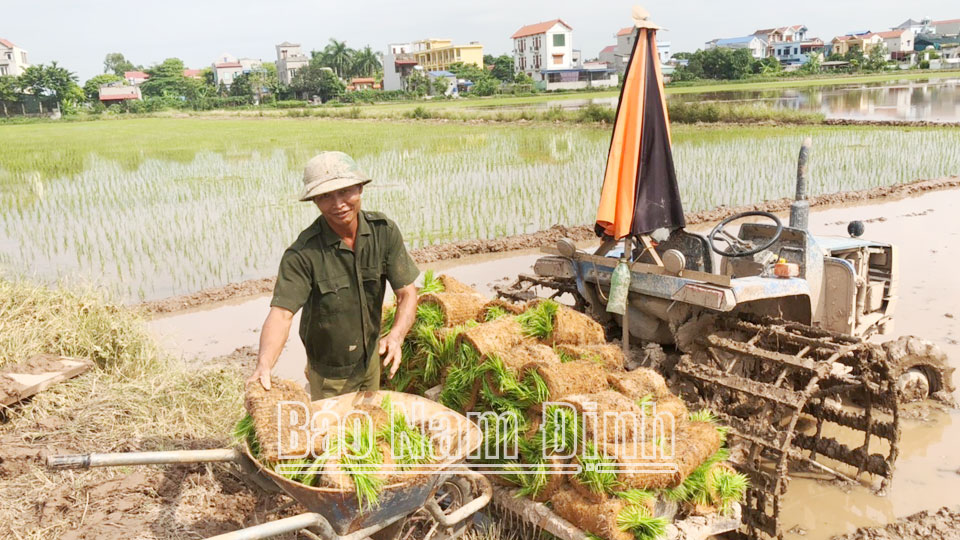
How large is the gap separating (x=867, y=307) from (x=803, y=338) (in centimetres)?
164

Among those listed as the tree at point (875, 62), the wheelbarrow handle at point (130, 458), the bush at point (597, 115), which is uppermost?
the tree at point (875, 62)

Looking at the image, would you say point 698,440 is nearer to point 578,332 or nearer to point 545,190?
point 578,332

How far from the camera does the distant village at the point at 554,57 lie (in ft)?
221

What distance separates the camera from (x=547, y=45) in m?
80.0

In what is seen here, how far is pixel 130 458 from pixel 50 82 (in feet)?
209

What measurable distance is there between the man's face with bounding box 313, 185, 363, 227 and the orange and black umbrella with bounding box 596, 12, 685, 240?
168cm

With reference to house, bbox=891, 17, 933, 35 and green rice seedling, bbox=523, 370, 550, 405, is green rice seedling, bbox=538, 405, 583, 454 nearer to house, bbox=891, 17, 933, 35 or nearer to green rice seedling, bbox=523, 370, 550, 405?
green rice seedling, bbox=523, 370, 550, 405

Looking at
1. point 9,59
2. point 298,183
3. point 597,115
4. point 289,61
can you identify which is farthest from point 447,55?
point 298,183

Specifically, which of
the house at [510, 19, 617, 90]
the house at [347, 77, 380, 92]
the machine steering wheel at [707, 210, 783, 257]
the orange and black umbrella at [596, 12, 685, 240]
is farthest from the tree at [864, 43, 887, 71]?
the orange and black umbrella at [596, 12, 685, 240]

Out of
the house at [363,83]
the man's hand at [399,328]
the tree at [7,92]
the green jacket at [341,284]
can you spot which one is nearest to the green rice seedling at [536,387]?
the man's hand at [399,328]

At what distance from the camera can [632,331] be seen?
4.99 meters

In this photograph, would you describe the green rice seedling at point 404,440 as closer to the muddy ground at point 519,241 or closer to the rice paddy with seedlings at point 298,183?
the rice paddy with seedlings at point 298,183

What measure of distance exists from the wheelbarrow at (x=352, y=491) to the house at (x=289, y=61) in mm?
93331

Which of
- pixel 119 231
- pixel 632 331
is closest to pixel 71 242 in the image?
pixel 119 231
